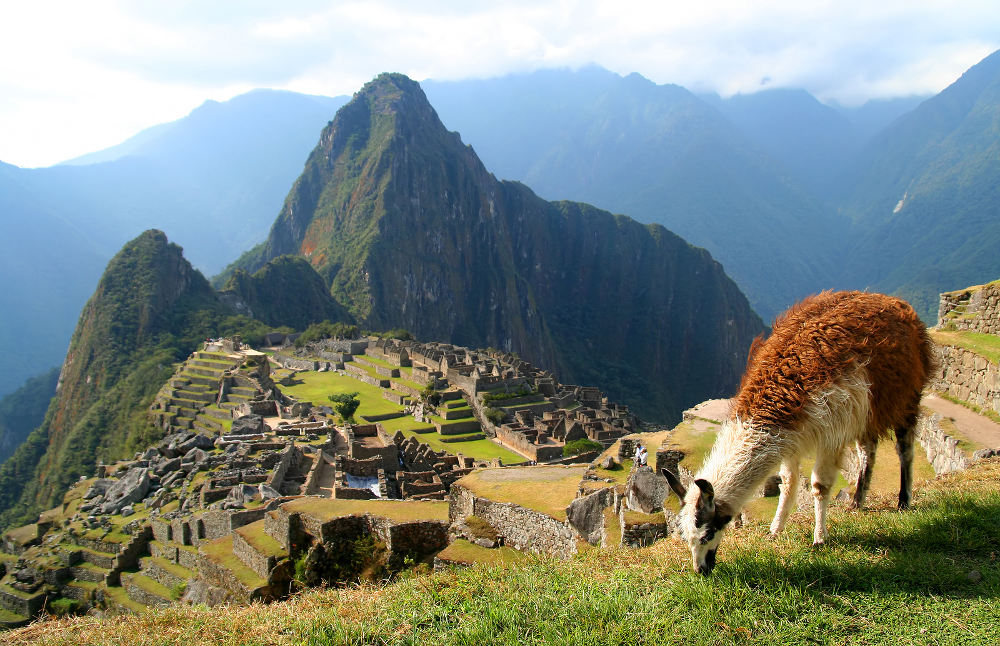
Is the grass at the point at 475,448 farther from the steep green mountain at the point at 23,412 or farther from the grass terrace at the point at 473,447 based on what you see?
the steep green mountain at the point at 23,412

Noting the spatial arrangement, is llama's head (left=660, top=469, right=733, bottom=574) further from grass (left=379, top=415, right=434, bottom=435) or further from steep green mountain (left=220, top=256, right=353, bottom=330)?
steep green mountain (left=220, top=256, right=353, bottom=330)

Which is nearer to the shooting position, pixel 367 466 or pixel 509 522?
pixel 509 522

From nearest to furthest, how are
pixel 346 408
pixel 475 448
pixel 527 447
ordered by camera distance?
pixel 527 447 < pixel 475 448 < pixel 346 408

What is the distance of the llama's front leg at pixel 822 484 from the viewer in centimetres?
467

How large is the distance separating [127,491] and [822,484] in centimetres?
1928

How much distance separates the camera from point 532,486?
872 centimetres

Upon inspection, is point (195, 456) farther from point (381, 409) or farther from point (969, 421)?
point (969, 421)

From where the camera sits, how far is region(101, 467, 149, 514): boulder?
17.9 m

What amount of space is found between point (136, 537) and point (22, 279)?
157193 millimetres

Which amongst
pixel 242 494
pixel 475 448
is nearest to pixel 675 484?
pixel 242 494

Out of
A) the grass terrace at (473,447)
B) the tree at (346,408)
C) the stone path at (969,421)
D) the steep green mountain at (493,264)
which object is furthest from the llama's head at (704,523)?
the steep green mountain at (493,264)

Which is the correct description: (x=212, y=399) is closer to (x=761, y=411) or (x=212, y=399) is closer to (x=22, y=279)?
(x=761, y=411)

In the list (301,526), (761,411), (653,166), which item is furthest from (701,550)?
(653,166)

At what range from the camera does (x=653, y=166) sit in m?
197
